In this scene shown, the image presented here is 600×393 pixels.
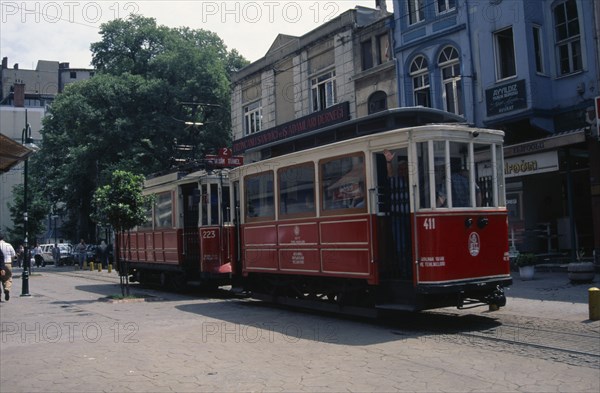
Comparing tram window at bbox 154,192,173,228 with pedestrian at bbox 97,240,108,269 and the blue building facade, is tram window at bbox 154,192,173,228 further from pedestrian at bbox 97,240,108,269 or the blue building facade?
pedestrian at bbox 97,240,108,269

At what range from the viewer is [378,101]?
23.9 m

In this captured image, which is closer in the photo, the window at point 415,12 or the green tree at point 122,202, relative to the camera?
the green tree at point 122,202

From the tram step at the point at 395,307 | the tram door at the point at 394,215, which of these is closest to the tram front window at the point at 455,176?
the tram door at the point at 394,215

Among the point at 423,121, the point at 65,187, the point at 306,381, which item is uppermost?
the point at 65,187

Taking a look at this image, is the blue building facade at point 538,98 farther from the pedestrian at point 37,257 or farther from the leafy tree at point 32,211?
the pedestrian at point 37,257

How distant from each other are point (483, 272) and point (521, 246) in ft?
32.0

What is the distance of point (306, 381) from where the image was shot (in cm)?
655

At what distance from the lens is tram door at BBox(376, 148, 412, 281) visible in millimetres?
9547

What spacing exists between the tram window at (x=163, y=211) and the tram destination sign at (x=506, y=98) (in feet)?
34.0

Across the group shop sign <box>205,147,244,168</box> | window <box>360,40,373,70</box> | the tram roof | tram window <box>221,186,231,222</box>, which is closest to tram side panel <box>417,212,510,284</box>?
the tram roof

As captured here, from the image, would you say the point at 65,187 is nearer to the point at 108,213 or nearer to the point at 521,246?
the point at 108,213

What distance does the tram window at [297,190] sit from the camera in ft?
36.7

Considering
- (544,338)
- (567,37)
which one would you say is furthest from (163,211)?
(567,37)

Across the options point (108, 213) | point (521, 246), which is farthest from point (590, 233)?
point (108, 213)
